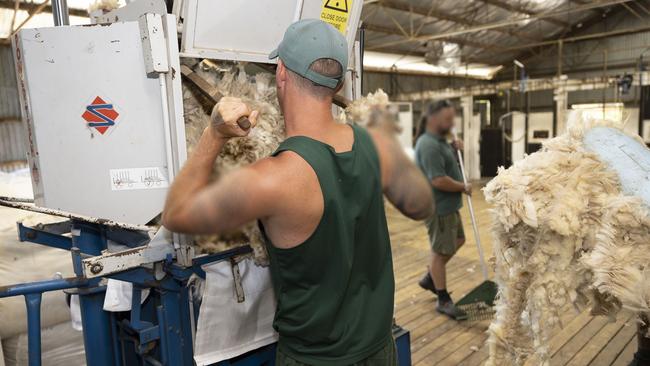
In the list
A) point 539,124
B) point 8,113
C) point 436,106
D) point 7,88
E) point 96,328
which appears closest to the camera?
point 436,106

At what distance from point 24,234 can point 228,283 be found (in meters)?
1.14

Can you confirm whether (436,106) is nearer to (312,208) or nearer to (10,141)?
(312,208)

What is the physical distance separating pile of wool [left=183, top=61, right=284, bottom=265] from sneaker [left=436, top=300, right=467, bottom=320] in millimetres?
2120

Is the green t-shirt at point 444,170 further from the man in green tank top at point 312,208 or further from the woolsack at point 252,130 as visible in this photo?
the man in green tank top at point 312,208

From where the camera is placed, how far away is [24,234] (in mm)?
1983

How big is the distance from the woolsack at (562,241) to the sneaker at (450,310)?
5.27 feet

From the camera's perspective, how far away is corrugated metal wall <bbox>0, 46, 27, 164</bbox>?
6.95m

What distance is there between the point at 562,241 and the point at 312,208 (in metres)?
1.01

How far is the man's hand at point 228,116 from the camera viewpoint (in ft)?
3.17

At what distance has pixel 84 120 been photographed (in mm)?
1439

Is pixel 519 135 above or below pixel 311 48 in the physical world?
below

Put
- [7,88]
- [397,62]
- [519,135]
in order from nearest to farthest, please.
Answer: [7,88] → [519,135] → [397,62]

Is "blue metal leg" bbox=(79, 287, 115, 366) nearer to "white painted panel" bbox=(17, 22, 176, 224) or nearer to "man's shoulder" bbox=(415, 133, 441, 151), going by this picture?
"white painted panel" bbox=(17, 22, 176, 224)

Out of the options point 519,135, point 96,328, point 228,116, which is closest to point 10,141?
point 96,328
